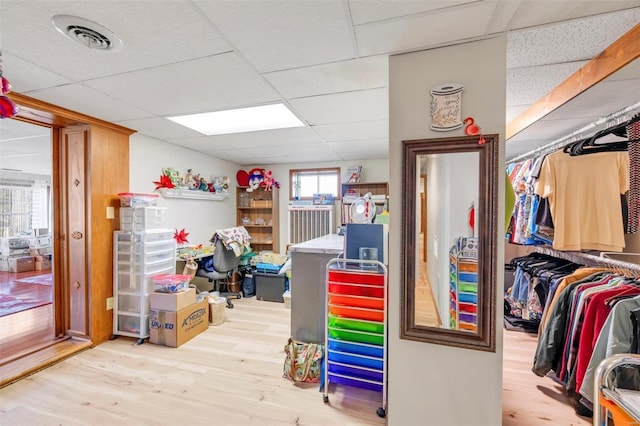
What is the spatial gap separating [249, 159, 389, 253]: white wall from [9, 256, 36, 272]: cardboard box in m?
5.45

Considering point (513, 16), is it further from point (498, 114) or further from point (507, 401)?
point (507, 401)

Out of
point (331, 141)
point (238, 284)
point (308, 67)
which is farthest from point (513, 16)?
point (238, 284)

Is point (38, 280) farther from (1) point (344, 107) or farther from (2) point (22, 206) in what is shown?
(1) point (344, 107)

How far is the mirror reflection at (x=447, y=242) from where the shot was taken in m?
1.54

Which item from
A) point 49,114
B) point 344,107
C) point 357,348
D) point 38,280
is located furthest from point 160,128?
point 38,280

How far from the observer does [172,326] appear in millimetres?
2795

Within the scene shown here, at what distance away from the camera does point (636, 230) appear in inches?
71.7

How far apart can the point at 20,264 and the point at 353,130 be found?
8061mm

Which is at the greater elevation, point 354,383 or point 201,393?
point 354,383

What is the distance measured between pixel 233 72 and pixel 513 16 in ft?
5.23

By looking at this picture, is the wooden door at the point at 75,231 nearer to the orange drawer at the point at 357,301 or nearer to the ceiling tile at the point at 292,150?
the ceiling tile at the point at 292,150

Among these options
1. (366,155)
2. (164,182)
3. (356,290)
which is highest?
(366,155)

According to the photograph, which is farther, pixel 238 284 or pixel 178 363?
pixel 238 284

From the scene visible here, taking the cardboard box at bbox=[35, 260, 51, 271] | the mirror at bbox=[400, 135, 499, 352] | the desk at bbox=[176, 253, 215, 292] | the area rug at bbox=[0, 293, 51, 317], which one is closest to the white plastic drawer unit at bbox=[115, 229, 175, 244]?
the desk at bbox=[176, 253, 215, 292]
